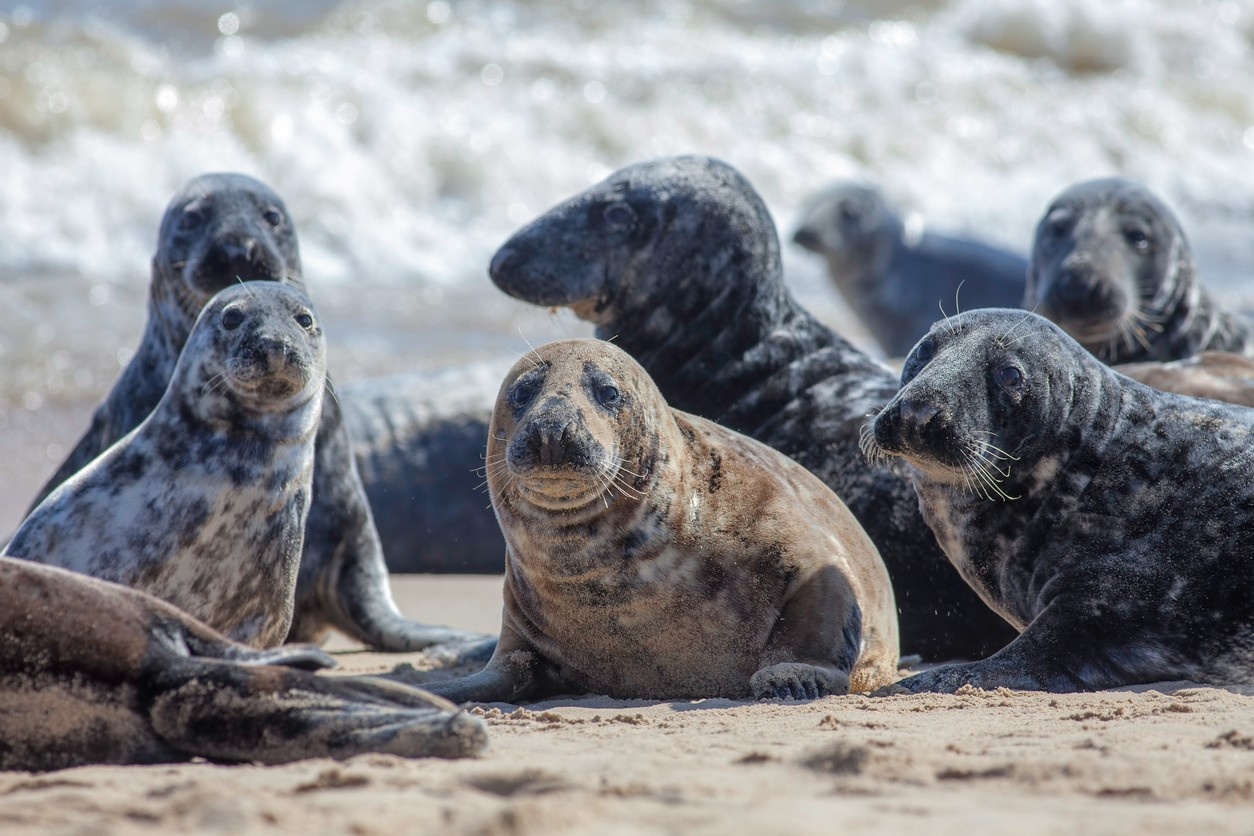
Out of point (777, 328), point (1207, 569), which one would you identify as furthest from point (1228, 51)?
point (1207, 569)

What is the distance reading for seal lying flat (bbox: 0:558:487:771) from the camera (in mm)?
3295

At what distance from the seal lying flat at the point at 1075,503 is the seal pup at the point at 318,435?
210cm

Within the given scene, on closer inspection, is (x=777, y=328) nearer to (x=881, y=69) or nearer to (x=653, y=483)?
(x=653, y=483)

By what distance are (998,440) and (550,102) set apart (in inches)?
632

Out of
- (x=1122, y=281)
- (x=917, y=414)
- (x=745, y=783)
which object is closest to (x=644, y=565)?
(x=917, y=414)

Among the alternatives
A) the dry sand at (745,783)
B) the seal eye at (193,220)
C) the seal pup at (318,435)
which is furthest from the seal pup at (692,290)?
the dry sand at (745,783)

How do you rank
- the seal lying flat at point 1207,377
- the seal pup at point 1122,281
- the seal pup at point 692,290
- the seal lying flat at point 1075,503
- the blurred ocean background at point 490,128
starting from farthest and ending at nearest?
the blurred ocean background at point 490,128 → the seal pup at point 1122,281 → the seal pup at point 692,290 → the seal lying flat at point 1207,377 → the seal lying flat at point 1075,503

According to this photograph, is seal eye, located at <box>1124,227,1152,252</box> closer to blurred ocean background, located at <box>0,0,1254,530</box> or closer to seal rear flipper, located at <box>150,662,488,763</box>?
blurred ocean background, located at <box>0,0,1254,530</box>

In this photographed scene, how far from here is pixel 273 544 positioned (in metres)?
4.95

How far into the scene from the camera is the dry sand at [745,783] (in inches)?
108

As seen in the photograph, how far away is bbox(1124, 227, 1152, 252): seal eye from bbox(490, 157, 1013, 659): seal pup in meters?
1.88

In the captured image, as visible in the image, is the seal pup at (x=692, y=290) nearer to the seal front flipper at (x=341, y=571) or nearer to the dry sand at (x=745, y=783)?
the seal front flipper at (x=341, y=571)

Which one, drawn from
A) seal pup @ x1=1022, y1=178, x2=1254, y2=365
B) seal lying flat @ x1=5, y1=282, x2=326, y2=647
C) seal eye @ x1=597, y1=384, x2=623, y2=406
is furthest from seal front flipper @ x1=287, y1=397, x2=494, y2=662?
seal pup @ x1=1022, y1=178, x2=1254, y2=365

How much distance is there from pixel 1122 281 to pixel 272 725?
17.4 feet
